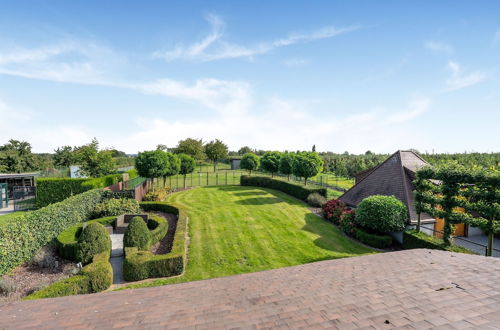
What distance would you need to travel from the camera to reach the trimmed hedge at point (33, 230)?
9.47 meters

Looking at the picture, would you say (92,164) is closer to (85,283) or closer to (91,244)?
(91,244)

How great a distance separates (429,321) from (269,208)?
18.7 m

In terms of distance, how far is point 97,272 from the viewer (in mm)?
8891

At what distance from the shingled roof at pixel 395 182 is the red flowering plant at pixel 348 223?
206 cm

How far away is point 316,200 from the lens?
22906mm

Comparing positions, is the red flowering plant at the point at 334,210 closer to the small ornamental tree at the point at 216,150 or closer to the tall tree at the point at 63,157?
the small ornamental tree at the point at 216,150

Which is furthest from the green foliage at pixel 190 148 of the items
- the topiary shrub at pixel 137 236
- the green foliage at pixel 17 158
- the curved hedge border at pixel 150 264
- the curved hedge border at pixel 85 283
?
the curved hedge border at pixel 85 283

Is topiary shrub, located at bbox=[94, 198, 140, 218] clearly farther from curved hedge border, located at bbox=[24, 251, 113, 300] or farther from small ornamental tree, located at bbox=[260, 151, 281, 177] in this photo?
small ornamental tree, located at bbox=[260, 151, 281, 177]

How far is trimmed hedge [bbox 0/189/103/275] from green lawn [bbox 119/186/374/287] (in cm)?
505

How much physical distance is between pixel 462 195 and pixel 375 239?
15.7ft

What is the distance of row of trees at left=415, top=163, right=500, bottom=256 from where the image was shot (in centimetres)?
1137

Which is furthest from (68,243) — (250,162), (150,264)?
(250,162)

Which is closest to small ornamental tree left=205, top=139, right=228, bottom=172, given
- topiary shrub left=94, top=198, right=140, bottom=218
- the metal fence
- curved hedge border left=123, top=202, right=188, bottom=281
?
the metal fence

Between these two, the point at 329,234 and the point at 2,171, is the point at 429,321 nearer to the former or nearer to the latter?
the point at 329,234
